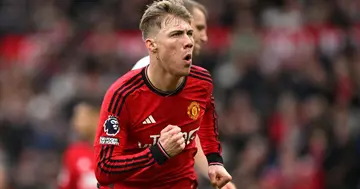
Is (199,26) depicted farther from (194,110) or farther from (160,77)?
(160,77)

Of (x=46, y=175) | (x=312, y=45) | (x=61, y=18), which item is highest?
(x=61, y=18)

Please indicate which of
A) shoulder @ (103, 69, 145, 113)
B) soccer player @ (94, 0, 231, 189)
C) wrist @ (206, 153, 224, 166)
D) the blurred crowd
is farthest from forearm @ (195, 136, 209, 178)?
the blurred crowd

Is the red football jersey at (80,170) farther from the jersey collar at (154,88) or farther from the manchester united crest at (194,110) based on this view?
the jersey collar at (154,88)

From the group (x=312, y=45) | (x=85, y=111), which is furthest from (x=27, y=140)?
(x=85, y=111)

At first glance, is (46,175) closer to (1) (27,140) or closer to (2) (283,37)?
(1) (27,140)

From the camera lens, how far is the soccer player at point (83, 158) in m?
9.50

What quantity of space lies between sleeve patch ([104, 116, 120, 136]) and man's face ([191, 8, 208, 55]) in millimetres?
1743

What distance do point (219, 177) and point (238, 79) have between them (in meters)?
7.31

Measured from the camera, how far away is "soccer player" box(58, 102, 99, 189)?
31.2 ft

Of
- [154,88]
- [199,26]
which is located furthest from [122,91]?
[199,26]

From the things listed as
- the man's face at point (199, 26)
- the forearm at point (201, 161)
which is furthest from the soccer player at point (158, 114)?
the man's face at point (199, 26)

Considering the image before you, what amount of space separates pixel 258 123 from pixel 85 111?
4.05 meters

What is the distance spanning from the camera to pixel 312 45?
14.2 m

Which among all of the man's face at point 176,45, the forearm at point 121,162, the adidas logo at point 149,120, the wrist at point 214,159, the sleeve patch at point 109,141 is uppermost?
the man's face at point 176,45
